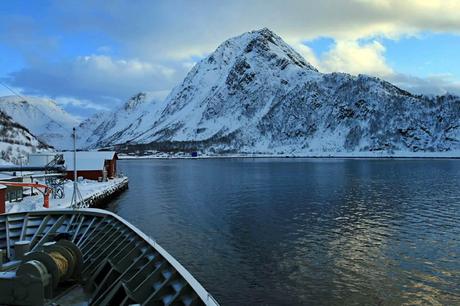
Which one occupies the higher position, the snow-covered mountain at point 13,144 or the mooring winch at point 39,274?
the snow-covered mountain at point 13,144

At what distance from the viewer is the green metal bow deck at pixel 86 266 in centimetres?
1575

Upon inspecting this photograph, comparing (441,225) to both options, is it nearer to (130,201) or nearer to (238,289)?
(238,289)

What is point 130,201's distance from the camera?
67.3m

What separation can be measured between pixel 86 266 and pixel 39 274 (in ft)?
19.5

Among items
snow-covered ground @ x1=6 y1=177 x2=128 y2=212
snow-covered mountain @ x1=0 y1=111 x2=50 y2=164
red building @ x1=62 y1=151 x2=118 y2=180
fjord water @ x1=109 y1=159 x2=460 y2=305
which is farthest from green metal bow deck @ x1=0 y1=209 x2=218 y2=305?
snow-covered mountain @ x1=0 y1=111 x2=50 y2=164

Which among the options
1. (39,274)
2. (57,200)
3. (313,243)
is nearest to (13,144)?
(57,200)

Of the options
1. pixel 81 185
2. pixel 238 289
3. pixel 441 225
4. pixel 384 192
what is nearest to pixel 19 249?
pixel 238 289

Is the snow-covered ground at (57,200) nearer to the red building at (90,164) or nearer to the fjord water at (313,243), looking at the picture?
the fjord water at (313,243)

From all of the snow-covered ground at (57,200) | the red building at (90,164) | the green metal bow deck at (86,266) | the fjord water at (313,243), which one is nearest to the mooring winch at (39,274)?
the green metal bow deck at (86,266)

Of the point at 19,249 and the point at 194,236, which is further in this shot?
the point at 194,236

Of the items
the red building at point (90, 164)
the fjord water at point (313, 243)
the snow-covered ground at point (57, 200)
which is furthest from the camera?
the red building at point (90, 164)

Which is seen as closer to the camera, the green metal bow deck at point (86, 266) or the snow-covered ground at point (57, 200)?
the green metal bow deck at point (86, 266)

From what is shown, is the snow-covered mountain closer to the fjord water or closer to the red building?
the red building

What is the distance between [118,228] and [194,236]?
16491 millimetres
